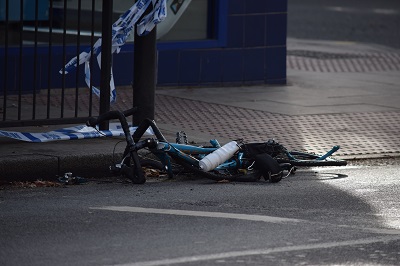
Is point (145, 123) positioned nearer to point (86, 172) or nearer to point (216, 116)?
point (86, 172)

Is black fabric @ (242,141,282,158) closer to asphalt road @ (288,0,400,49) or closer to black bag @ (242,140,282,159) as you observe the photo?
black bag @ (242,140,282,159)

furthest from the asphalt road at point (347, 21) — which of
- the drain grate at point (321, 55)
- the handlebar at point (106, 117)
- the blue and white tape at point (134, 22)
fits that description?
the handlebar at point (106, 117)

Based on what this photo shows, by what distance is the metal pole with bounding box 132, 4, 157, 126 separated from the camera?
10.4 meters

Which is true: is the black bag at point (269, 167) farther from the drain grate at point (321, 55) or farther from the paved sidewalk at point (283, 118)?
the drain grate at point (321, 55)

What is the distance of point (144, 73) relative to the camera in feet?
34.2

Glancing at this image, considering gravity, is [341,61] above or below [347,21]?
below

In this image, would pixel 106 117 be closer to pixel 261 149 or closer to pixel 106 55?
pixel 106 55

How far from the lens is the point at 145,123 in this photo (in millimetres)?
9422

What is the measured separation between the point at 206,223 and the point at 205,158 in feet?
5.87

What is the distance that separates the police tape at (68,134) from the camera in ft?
32.9

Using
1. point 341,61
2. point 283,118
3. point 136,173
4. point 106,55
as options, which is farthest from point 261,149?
point 341,61

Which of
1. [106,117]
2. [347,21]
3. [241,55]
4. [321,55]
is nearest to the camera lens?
[106,117]

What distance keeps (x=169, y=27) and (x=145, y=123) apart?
18.4 feet

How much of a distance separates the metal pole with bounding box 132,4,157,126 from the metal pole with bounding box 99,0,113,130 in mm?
241
